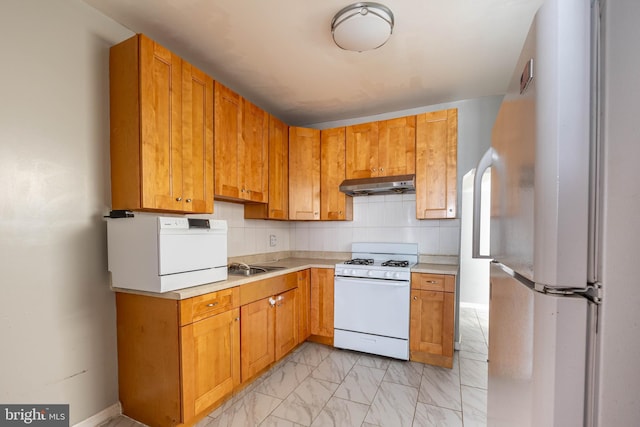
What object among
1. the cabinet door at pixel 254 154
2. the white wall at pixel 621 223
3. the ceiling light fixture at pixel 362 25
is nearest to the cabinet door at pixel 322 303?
the cabinet door at pixel 254 154

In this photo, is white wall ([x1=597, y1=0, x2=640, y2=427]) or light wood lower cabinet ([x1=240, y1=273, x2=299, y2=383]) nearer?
white wall ([x1=597, y1=0, x2=640, y2=427])

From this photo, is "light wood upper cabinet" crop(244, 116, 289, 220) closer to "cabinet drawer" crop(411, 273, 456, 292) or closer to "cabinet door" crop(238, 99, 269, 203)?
"cabinet door" crop(238, 99, 269, 203)

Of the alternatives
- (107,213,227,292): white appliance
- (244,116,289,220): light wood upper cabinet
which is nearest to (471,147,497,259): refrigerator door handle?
(107,213,227,292): white appliance

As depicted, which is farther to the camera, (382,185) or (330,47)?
(382,185)

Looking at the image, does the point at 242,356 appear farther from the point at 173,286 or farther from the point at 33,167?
the point at 33,167

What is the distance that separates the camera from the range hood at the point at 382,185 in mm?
2756

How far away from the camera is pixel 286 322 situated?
2566 millimetres

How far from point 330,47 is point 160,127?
4.31ft

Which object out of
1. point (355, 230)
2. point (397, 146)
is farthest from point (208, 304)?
point (397, 146)

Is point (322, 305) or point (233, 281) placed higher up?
point (233, 281)

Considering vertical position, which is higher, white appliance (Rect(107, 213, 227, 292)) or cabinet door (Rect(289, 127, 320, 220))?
cabinet door (Rect(289, 127, 320, 220))

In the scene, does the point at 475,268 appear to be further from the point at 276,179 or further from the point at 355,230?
the point at 276,179

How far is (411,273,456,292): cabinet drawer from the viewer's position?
2.43 meters

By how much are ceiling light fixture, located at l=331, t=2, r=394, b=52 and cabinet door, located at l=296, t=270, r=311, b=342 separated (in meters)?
2.03
